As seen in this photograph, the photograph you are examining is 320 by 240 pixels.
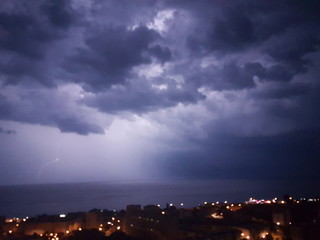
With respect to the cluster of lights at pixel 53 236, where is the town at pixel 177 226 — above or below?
above

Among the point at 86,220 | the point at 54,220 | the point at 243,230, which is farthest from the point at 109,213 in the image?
the point at 243,230

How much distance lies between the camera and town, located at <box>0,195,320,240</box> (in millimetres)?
22250

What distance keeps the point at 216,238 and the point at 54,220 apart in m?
15.3

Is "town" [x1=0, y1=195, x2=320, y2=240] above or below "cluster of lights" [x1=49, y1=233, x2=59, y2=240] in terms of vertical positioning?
above

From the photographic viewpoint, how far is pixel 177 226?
2317 cm

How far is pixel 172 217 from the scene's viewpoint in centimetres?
2362

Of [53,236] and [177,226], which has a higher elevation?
[177,226]

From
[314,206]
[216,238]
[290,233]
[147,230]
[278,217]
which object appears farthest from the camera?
[314,206]

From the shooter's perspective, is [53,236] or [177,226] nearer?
[177,226]

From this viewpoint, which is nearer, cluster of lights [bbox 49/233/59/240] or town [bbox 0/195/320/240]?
town [bbox 0/195/320/240]

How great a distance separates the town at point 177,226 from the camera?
22250 millimetres

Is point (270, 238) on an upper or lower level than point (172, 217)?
lower

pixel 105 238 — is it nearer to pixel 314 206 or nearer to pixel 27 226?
pixel 27 226

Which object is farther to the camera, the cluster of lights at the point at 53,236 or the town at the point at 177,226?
the cluster of lights at the point at 53,236
